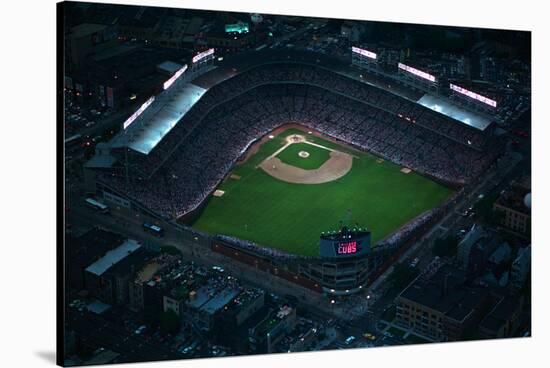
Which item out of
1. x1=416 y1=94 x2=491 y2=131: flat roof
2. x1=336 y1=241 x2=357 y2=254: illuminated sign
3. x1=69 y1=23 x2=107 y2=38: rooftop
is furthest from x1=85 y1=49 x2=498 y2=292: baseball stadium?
x1=69 y1=23 x2=107 y2=38: rooftop

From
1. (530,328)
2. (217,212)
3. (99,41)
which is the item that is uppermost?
(99,41)

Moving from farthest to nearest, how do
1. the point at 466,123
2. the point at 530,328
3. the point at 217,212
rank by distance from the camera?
the point at 466,123
the point at 217,212
the point at 530,328

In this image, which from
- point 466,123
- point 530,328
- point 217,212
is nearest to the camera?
point 530,328

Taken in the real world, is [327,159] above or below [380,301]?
above

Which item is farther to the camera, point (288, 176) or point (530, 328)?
point (288, 176)

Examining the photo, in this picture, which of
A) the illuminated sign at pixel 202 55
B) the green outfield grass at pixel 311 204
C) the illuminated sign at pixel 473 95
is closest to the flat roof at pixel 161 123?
the illuminated sign at pixel 202 55

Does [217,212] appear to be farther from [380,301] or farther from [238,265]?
[380,301]

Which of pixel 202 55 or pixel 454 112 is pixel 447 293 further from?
pixel 202 55

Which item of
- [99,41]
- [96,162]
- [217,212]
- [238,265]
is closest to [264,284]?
[238,265]
